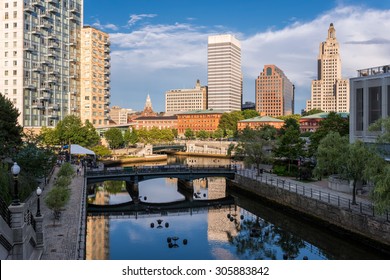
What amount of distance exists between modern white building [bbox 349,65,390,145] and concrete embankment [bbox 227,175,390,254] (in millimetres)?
9447

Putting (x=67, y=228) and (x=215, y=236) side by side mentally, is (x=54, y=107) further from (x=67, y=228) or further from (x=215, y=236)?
(x=67, y=228)

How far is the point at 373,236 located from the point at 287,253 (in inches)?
268

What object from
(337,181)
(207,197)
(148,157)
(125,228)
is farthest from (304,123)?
(125,228)

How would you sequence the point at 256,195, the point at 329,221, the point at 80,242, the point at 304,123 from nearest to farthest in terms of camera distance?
the point at 80,242 → the point at 329,221 → the point at 256,195 → the point at 304,123

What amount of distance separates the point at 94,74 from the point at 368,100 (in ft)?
274

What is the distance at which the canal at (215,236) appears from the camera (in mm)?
33938

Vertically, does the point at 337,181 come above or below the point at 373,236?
above

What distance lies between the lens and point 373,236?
107 ft

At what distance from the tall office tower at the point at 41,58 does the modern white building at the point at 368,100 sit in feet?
241

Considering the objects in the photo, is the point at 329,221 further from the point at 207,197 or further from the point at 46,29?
the point at 46,29

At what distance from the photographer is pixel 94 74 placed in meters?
114

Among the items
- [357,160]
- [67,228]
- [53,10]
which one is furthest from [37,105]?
[357,160]

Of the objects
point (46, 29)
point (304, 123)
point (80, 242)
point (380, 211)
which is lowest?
point (80, 242)

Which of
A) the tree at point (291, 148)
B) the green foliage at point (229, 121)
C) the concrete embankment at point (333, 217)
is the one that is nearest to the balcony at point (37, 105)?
the tree at point (291, 148)
